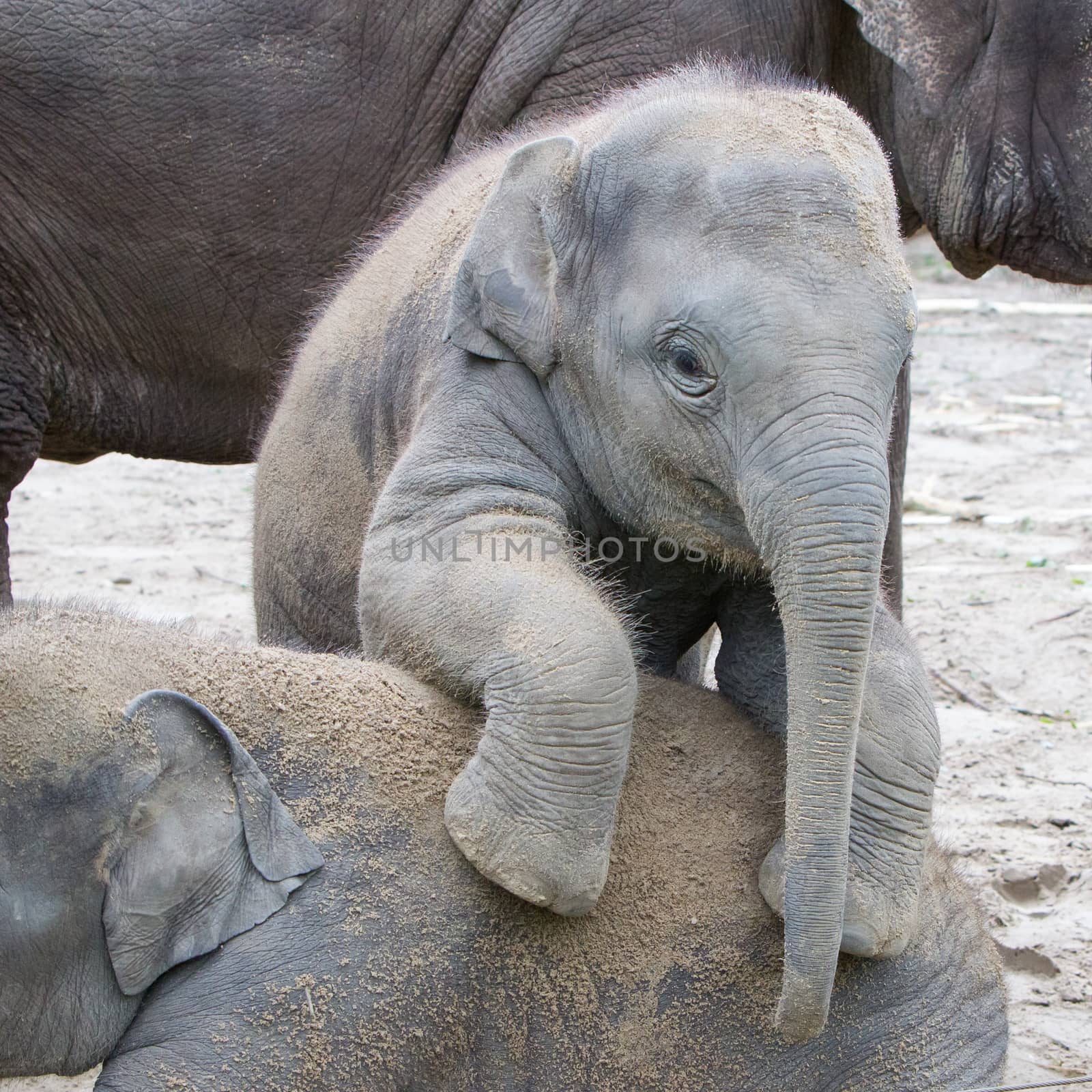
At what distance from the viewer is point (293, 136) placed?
410 cm

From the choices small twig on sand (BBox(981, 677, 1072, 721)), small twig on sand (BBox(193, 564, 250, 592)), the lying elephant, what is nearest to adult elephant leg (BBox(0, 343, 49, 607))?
small twig on sand (BBox(193, 564, 250, 592))

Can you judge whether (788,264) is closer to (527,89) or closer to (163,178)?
(527,89)

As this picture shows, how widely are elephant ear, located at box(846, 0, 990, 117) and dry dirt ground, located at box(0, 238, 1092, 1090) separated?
2.44 ft

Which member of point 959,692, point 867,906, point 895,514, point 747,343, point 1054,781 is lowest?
point 959,692

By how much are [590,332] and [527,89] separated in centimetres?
154

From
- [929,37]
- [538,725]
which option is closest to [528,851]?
[538,725]

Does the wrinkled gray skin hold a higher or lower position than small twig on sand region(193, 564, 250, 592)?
higher

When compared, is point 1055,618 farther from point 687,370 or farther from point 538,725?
point 538,725

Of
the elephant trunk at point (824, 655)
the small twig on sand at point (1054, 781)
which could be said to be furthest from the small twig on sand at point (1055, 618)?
the elephant trunk at point (824, 655)

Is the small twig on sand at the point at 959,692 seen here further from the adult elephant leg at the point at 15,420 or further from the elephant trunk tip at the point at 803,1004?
the elephant trunk tip at the point at 803,1004

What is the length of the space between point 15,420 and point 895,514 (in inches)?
78.7

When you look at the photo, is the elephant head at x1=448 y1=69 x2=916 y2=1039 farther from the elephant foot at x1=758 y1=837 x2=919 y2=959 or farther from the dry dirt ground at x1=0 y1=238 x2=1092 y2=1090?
the dry dirt ground at x1=0 y1=238 x2=1092 y2=1090

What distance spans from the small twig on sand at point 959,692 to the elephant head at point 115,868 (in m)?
3.10

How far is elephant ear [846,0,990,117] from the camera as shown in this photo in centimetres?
372
